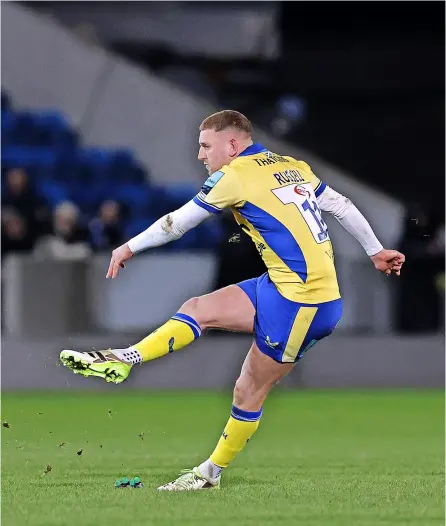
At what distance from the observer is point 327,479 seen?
7.61 metres

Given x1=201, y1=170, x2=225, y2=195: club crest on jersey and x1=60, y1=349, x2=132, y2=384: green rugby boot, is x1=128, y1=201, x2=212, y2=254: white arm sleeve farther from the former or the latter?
x1=60, y1=349, x2=132, y2=384: green rugby boot

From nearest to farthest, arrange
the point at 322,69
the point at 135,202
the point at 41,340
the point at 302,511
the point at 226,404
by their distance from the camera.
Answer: the point at 302,511 → the point at 226,404 → the point at 41,340 → the point at 135,202 → the point at 322,69

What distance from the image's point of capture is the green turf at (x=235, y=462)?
620 cm

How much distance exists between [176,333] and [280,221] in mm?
800

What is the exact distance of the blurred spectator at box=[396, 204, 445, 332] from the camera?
15469mm

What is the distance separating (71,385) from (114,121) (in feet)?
18.1

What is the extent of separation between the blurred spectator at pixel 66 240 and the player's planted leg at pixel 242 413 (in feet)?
25.4

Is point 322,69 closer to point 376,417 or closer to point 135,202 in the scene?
point 135,202

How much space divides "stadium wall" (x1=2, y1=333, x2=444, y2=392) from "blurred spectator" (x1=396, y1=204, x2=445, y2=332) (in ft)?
1.14

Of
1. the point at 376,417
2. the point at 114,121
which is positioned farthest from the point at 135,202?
the point at 376,417

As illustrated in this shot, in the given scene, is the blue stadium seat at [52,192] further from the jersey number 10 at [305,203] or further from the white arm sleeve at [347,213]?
the jersey number 10 at [305,203]

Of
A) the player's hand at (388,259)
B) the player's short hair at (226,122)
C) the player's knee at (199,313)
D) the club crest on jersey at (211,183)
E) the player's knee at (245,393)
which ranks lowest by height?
the player's knee at (245,393)

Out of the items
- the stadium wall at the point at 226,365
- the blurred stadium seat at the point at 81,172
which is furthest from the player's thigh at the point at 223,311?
the blurred stadium seat at the point at 81,172

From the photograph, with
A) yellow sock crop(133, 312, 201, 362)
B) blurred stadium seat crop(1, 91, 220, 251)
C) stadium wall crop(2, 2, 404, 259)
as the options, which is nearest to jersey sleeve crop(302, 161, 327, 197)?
yellow sock crop(133, 312, 201, 362)
